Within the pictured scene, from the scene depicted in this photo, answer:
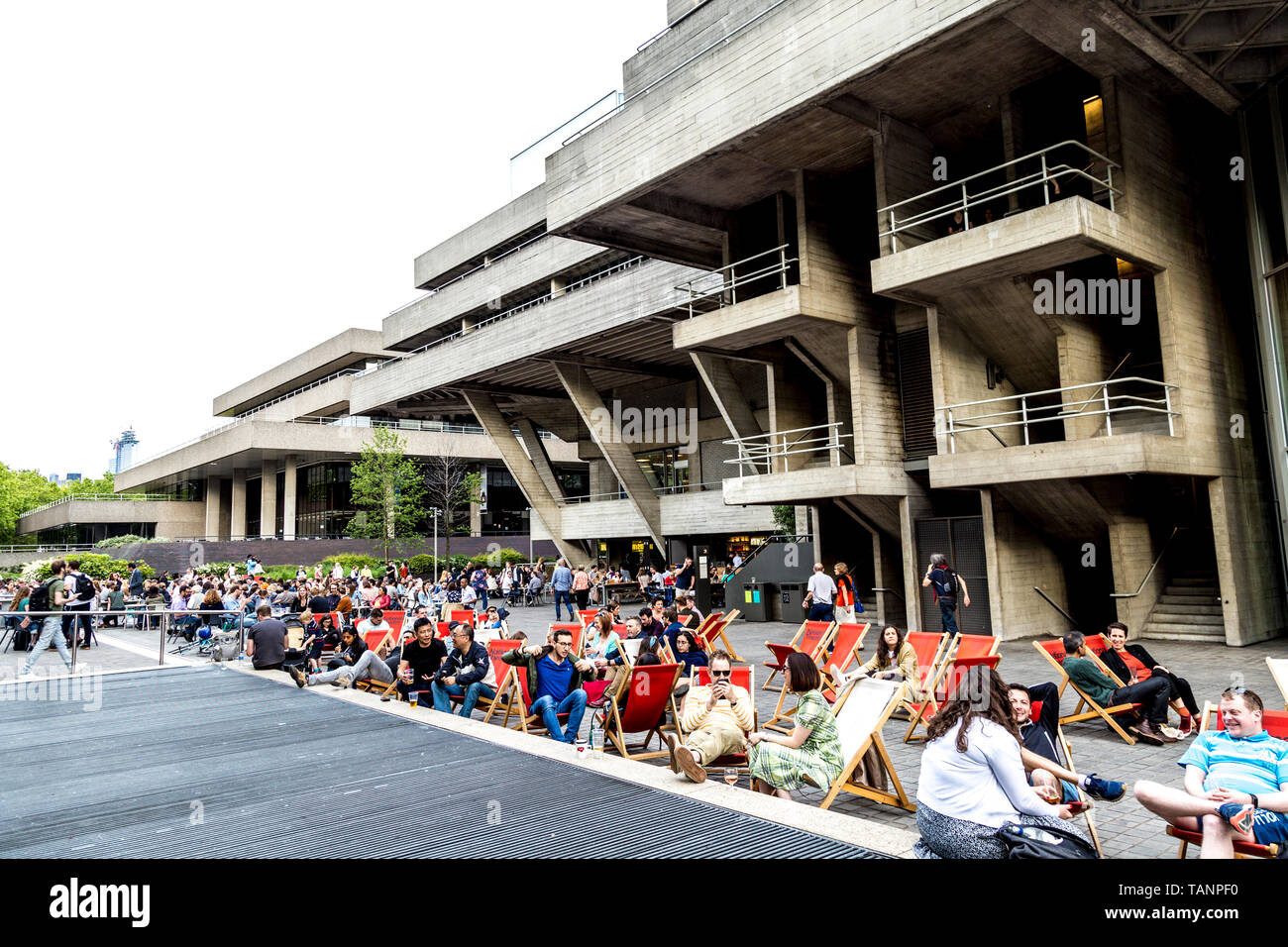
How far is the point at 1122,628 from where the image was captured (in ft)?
26.4

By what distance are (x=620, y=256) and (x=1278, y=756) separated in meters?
30.4

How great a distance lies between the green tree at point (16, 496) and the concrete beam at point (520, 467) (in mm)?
67166

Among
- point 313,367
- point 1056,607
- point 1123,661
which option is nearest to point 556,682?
point 1123,661

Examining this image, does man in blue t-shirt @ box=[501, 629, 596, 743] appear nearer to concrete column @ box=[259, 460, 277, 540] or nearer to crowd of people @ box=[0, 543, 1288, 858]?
crowd of people @ box=[0, 543, 1288, 858]

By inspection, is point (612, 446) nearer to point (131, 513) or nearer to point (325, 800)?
point (325, 800)

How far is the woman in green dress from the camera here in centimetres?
548

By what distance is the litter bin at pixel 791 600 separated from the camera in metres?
20.3

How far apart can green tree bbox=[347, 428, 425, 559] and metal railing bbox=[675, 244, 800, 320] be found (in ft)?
75.3

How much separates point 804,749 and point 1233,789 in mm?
2443

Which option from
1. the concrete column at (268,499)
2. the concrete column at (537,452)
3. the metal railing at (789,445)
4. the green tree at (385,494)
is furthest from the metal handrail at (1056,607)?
the concrete column at (268,499)

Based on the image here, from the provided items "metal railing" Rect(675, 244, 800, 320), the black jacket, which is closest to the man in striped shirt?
the black jacket

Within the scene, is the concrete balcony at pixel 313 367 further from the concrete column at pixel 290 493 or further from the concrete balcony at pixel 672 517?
the concrete balcony at pixel 672 517

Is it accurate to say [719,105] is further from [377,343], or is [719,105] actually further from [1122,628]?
[377,343]
